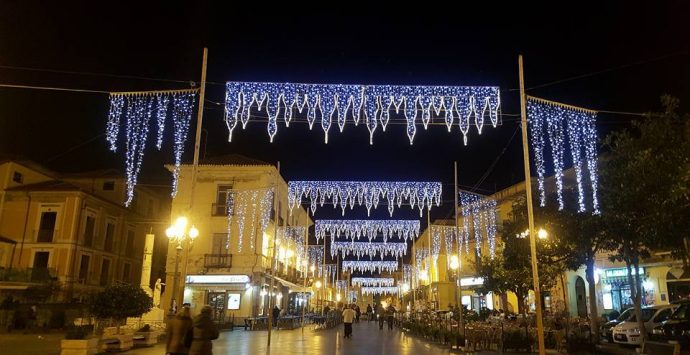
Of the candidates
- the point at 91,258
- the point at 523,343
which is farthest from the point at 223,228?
the point at 523,343

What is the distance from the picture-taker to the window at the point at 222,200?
37.8 m

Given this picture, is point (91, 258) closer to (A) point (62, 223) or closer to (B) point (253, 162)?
(A) point (62, 223)

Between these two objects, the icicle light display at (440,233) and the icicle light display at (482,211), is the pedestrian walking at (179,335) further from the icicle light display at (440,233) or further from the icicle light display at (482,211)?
the icicle light display at (440,233)

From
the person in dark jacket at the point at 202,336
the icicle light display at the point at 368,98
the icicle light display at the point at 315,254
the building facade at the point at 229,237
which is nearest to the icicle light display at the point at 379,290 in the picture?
the icicle light display at the point at 315,254

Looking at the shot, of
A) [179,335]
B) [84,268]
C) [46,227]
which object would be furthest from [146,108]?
[84,268]

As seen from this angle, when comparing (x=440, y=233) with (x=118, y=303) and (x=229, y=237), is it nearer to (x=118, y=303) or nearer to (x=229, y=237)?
(x=229, y=237)

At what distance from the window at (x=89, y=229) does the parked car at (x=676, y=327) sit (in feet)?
110

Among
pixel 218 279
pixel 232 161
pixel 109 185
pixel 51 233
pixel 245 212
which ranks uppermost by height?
pixel 232 161

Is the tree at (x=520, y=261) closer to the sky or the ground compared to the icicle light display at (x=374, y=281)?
closer to the ground

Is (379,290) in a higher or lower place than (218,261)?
higher

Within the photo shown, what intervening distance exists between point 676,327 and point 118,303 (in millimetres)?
17593

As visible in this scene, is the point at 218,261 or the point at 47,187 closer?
the point at 47,187

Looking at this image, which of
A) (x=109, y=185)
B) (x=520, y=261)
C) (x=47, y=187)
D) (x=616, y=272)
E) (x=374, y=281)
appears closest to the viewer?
(x=520, y=261)

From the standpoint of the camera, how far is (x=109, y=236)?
1548 inches
